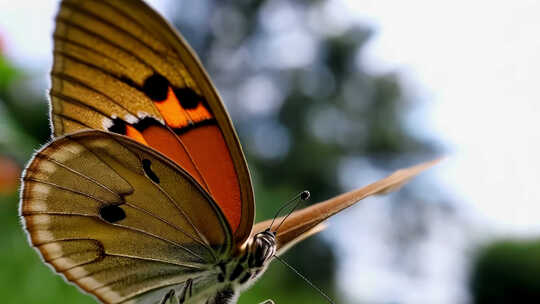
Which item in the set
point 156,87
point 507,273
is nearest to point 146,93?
point 156,87

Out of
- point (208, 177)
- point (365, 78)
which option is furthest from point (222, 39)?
point (208, 177)

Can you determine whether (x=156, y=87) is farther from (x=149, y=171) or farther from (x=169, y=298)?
(x=169, y=298)

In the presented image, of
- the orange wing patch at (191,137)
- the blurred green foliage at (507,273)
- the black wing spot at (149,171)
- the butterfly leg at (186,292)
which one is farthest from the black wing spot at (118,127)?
the blurred green foliage at (507,273)

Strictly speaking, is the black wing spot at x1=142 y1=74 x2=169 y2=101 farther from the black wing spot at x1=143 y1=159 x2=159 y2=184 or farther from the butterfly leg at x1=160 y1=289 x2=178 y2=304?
the butterfly leg at x1=160 y1=289 x2=178 y2=304

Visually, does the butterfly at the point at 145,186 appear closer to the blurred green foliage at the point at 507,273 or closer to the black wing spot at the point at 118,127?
the black wing spot at the point at 118,127

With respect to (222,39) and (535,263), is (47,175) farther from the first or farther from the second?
(222,39)

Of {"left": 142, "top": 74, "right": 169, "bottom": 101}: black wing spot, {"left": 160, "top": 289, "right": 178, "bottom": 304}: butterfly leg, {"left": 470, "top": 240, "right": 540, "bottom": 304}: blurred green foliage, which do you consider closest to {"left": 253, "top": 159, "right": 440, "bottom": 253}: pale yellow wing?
{"left": 160, "top": 289, "right": 178, "bottom": 304}: butterfly leg
